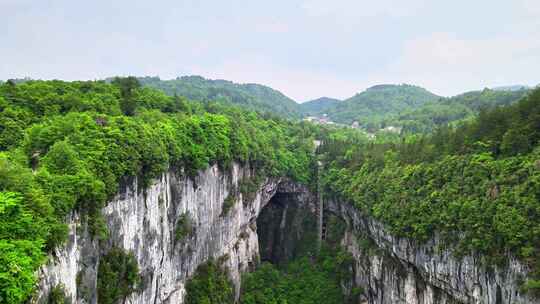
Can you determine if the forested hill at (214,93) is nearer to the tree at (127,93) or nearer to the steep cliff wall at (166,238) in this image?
the tree at (127,93)

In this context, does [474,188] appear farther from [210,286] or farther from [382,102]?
[382,102]

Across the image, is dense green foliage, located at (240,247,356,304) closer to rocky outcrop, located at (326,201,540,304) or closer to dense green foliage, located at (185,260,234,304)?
rocky outcrop, located at (326,201,540,304)

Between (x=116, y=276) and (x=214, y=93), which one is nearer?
(x=116, y=276)

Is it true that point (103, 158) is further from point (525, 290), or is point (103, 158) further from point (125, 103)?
point (525, 290)

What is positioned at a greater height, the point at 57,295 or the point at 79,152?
the point at 79,152

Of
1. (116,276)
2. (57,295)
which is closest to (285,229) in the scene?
(116,276)

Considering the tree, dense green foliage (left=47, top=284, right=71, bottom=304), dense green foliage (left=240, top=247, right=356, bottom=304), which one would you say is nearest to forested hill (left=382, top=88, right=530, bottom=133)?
dense green foliage (left=240, top=247, right=356, bottom=304)

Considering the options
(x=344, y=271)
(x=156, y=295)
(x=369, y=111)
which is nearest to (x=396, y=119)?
(x=369, y=111)

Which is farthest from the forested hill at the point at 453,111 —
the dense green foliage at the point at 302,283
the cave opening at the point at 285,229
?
the dense green foliage at the point at 302,283
